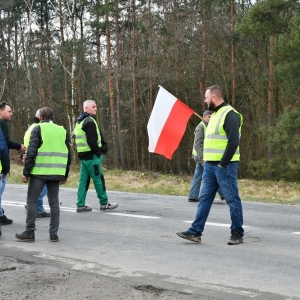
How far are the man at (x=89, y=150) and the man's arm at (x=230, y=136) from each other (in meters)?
3.96

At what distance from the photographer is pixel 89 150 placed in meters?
11.4

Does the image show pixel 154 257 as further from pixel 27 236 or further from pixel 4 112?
pixel 4 112

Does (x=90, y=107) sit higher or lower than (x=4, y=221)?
higher

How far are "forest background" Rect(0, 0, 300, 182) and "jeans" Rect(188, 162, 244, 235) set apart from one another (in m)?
15.5

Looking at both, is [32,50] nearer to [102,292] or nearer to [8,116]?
[8,116]

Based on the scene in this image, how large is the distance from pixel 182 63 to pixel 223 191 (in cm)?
2357

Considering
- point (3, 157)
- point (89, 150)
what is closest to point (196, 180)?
point (89, 150)

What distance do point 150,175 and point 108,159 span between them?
16617 mm

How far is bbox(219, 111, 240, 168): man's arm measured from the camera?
7.71m

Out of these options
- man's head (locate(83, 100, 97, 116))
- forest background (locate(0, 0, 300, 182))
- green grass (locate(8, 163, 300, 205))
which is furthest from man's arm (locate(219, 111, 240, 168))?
forest background (locate(0, 0, 300, 182))

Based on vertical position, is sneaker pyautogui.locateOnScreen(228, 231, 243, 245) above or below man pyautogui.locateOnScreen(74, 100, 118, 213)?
below

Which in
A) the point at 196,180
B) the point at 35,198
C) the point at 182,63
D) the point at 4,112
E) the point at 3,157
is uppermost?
the point at 182,63

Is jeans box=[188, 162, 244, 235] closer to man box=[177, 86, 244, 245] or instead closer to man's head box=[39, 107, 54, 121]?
man box=[177, 86, 244, 245]

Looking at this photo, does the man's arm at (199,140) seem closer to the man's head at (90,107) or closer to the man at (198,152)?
the man at (198,152)
